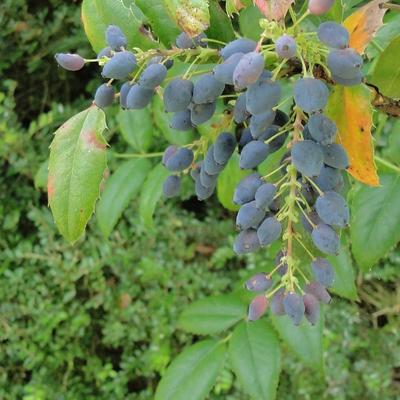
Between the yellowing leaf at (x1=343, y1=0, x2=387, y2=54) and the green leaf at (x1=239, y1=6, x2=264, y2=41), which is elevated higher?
the yellowing leaf at (x1=343, y1=0, x2=387, y2=54)

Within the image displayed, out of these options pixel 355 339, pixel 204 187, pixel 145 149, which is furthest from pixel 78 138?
pixel 355 339

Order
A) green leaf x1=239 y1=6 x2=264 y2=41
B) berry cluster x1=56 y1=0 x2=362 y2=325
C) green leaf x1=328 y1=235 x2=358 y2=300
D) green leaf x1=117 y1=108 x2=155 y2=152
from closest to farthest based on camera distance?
berry cluster x1=56 y1=0 x2=362 y2=325, green leaf x1=239 y1=6 x2=264 y2=41, green leaf x1=328 y1=235 x2=358 y2=300, green leaf x1=117 y1=108 x2=155 y2=152

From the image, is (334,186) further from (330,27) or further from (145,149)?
(145,149)

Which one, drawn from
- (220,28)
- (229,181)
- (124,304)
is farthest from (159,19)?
(124,304)

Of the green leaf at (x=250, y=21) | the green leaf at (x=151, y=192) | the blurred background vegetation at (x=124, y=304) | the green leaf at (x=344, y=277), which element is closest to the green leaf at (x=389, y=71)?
the green leaf at (x=250, y=21)

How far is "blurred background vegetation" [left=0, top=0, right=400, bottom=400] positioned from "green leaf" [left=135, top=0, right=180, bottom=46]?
1125 millimetres

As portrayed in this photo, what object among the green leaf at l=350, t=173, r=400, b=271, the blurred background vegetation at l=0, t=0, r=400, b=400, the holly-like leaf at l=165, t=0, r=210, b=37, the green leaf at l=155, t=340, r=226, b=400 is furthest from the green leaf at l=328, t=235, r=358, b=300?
the blurred background vegetation at l=0, t=0, r=400, b=400

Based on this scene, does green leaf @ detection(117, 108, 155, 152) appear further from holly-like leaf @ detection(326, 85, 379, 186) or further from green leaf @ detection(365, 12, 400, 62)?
holly-like leaf @ detection(326, 85, 379, 186)

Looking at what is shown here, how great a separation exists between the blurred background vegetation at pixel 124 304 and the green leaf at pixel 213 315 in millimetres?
431

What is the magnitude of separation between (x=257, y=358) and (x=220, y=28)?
63 centimetres

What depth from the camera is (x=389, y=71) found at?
24.9 inches

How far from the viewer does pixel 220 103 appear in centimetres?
98

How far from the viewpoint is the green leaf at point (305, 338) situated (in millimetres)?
1083

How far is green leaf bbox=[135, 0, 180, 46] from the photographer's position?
2.15 feet
